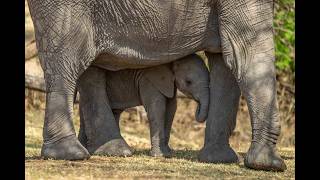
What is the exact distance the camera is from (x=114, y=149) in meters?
10.7

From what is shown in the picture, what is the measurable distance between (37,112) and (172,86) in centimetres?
671

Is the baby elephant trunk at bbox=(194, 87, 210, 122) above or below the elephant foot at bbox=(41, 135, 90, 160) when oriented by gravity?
above

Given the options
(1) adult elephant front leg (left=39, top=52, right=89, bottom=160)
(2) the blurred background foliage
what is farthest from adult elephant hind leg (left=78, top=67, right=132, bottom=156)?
(2) the blurred background foliage

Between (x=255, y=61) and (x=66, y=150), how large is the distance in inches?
91.6

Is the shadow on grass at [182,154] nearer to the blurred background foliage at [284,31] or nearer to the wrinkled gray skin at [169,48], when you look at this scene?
the wrinkled gray skin at [169,48]

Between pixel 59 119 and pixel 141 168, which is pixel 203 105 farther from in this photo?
pixel 59 119

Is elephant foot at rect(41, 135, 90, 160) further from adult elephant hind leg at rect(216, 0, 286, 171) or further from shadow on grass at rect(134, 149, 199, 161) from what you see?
adult elephant hind leg at rect(216, 0, 286, 171)

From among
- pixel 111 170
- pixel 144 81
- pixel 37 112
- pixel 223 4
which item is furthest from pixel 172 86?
pixel 37 112

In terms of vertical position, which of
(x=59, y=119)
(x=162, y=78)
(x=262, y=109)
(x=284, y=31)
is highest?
(x=284, y=31)

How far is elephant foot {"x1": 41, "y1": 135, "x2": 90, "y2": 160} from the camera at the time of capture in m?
9.76

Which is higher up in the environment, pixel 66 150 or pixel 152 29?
pixel 152 29

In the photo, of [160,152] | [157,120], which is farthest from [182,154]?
[157,120]

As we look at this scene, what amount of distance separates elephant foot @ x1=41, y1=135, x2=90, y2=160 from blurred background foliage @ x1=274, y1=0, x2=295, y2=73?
781cm

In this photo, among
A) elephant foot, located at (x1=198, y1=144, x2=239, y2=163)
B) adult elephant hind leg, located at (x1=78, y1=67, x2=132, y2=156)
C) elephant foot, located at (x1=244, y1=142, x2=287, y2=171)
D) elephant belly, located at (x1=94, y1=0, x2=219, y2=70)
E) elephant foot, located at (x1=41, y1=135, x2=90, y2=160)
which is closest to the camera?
elephant foot, located at (x1=244, y1=142, x2=287, y2=171)
